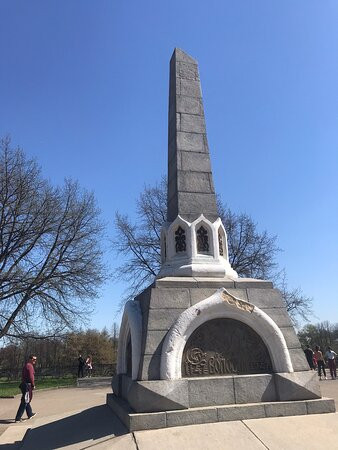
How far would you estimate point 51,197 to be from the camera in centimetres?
1814

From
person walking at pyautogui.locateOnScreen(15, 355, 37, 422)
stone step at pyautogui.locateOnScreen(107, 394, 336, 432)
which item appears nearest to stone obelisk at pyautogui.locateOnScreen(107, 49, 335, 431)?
stone step at pyautogui.locateOnScreen(107, 394, 336, 432)

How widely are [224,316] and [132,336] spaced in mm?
1233

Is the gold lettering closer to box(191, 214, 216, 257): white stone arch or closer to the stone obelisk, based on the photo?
the stone obelisk

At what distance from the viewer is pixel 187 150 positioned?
6.73 meters

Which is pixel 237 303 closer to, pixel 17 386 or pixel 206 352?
pixel 206 352

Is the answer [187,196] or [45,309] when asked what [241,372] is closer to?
[187,196]

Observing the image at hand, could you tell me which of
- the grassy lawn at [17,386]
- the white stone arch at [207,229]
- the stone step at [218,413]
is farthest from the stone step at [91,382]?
the stone step at [218,413]

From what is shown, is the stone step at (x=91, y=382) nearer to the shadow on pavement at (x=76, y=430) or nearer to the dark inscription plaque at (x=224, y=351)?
the shadow on pavement at (x=76, y=430)

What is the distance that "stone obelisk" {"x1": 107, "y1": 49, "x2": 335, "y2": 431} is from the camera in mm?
4277

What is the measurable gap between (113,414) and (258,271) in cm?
1643

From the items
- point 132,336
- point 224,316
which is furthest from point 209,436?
point 132,336

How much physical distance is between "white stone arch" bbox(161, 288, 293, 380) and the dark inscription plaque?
9 cm

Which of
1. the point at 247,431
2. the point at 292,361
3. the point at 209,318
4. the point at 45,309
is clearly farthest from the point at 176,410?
the point at 45,309

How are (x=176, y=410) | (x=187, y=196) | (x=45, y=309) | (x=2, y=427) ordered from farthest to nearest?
(x=45, y=309) → (x=2, y=427) → (x=187, y=196) → (x=176, y=410)
